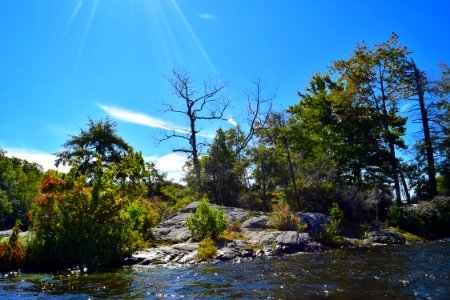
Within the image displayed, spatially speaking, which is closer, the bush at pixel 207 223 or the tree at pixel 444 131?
the bush at pixel 207 223

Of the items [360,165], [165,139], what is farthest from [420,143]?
[165,139]

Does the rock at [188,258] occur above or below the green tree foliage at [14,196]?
below

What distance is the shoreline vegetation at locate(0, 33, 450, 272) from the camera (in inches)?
534

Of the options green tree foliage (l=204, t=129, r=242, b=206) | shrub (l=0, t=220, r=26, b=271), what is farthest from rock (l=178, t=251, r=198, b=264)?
green tree foliage (l=204, t=129, r=242, b=206)

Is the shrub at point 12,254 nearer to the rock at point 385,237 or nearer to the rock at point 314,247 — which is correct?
the rock at point 314,247

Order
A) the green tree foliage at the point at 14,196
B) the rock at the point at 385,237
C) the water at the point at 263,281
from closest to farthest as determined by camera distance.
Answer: the water at the point at 263,281
the rock at the point at 385,237
the green tree foliage at the point at 14,196

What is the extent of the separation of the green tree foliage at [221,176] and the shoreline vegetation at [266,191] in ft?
0.30

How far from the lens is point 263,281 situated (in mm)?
9391

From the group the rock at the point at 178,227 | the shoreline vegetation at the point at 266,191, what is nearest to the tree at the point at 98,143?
the shoreline vegetation at the point at 266,191

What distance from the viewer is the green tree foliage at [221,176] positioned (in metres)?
30.1

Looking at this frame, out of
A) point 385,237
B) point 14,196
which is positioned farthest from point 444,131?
point 14,196

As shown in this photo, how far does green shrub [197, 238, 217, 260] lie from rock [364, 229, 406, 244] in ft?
29.5

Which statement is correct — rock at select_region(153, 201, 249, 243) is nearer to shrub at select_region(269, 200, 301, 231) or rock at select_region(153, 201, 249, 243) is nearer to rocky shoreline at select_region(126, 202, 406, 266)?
rocky shoreline at select_region(126, 202, 406, 266)

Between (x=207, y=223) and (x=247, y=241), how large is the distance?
2097 mm
